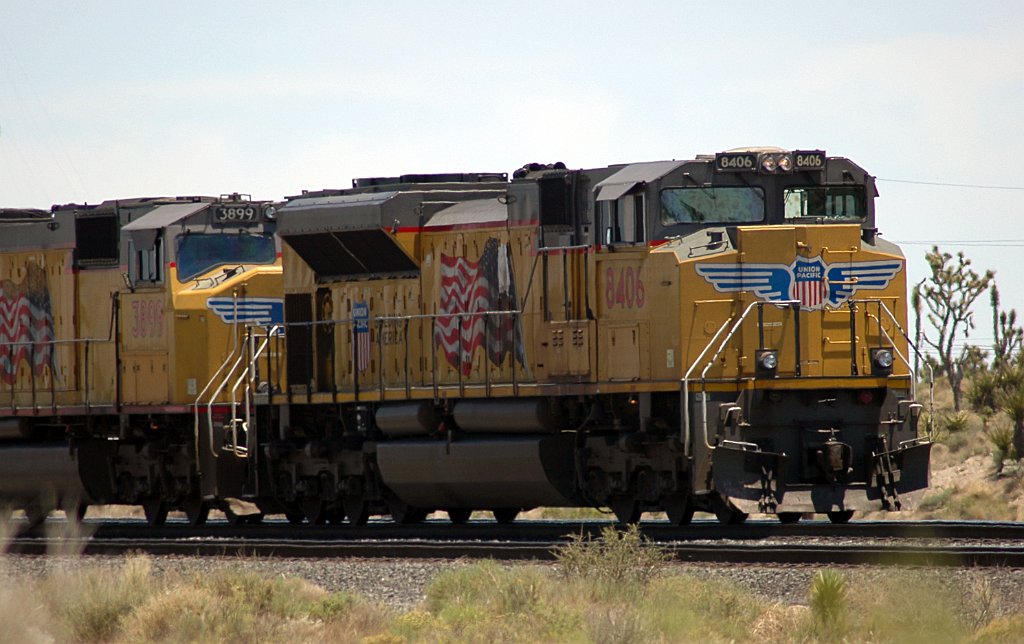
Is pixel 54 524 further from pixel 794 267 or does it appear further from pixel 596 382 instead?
pixel 794 267

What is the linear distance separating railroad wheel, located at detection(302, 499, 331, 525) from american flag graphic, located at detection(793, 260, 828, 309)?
7.57 meters

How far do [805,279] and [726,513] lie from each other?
264 centimetres

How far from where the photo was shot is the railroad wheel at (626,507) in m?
18.4

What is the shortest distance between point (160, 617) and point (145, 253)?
37.3 feet

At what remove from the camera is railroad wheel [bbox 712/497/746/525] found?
17.8 m

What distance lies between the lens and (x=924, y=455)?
17.3 meters

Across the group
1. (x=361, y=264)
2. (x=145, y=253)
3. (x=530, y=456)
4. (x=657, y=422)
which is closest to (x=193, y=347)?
(x=145, y=253)

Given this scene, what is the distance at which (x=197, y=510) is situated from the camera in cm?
2322

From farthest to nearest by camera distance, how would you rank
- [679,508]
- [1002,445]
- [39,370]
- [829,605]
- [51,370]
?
1. [1002,445]
2. [39,370]
3. [51,370]
4. [679,508]
5. [829,605]

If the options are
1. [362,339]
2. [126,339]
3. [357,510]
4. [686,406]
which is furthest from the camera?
[126,339]

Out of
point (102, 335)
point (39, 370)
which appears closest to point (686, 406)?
point (102, 335)

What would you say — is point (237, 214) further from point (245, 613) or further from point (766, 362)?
point (245, 613)

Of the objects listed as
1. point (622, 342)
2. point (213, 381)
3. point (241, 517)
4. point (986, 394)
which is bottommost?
point (241, 517)

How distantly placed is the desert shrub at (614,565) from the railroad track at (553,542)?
618 mm
